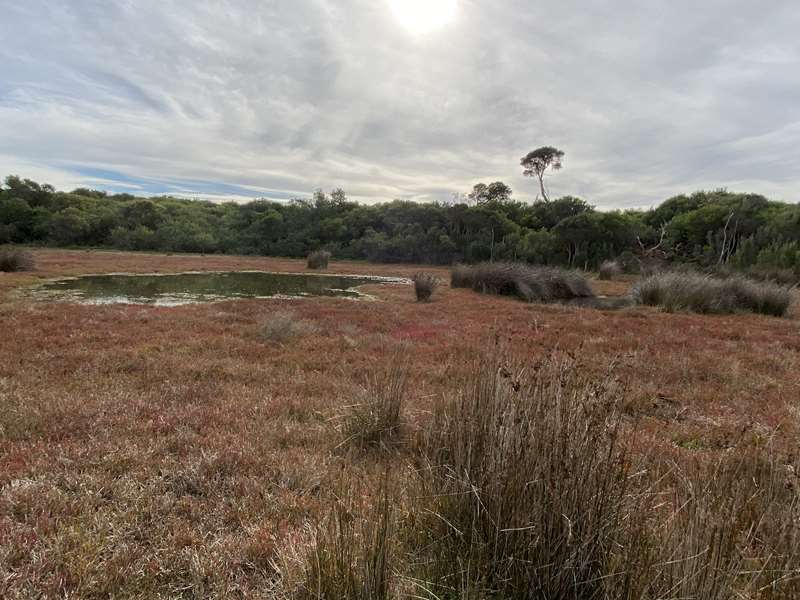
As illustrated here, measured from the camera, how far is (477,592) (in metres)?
1.82

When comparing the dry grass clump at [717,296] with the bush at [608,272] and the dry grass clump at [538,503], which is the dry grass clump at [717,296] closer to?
the bush at [608,272]

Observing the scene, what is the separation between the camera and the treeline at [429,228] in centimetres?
3588

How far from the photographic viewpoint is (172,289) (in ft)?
63.6

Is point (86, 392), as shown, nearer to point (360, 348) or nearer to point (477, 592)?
point (360, 348)

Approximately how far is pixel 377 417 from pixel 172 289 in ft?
60.4

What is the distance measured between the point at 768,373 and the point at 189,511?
30.6 feet

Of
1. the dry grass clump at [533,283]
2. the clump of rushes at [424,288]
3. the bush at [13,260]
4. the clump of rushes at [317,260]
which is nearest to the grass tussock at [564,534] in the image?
the clump of rushes at [424,288]

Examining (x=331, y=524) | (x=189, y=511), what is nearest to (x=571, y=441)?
(x=331, y=524)

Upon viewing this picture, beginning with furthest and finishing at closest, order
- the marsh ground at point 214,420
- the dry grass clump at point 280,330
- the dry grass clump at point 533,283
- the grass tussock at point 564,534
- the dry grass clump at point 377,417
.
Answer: the dry grass clump at point 533,283
the dry grass clump at point 280,330
the dry grass clump at point 377,417
the marsh ground at point 214,420
the grass tussock at point 564,534

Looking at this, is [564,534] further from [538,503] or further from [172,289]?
[172,289]

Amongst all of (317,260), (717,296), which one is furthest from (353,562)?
(317,260)

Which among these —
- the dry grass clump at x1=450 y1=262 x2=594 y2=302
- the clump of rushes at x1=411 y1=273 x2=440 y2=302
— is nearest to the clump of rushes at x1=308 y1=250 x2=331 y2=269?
the dry grass clump at x1=450 y1=262 x2=594 y2=302

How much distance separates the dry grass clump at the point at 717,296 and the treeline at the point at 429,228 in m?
14.3

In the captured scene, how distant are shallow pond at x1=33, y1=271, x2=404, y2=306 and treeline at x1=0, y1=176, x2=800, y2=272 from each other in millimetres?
25345
